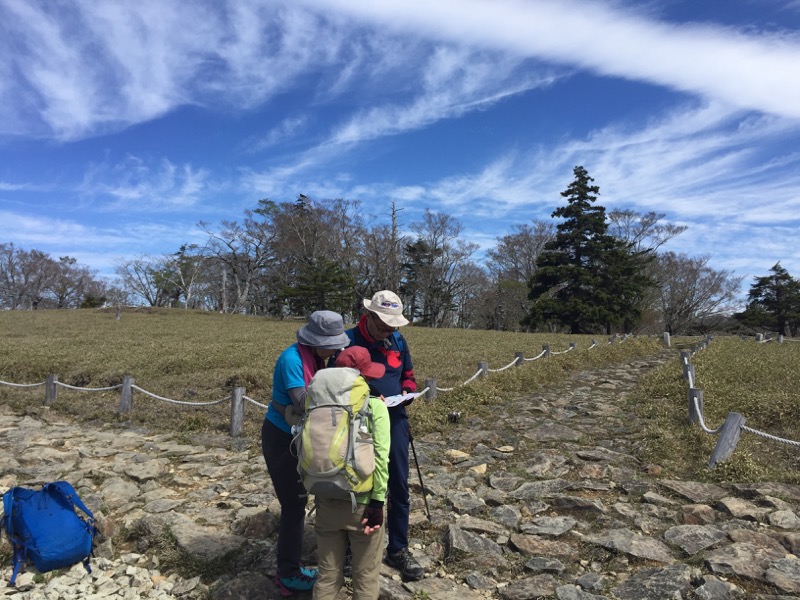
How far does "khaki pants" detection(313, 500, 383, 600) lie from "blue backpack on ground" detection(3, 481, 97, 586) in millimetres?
2314

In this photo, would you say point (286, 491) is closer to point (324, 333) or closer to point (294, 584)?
point (294, 584)

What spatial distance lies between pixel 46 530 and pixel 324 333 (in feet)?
9.22

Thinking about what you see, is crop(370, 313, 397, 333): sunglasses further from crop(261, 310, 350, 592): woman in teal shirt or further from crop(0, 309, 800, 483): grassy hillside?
crop(0, 309, 800, 483): grassy hillside

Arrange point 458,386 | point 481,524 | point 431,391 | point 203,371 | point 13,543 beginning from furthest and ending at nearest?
1. point 203,371
2. point 458,386
3. point 431,391
4. point 481,524
5. point 13,543

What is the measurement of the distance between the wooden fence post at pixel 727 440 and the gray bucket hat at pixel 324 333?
4882 mm

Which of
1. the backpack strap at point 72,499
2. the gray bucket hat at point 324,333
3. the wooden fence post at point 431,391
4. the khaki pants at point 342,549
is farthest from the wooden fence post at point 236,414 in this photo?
the khaki pants at point 342,549

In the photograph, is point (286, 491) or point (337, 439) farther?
point (286, 491)

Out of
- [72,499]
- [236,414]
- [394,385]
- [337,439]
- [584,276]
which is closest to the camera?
[337,439]

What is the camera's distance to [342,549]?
2.78 metres

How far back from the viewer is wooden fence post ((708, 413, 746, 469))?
18.6 ft

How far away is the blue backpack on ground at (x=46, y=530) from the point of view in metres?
3.76

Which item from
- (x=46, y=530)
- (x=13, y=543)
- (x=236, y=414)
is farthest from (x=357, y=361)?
(x=236, y=414)

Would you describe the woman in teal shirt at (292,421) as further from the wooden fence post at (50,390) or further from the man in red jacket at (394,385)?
the wooden fence post at (50,390)

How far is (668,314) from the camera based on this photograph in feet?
155
